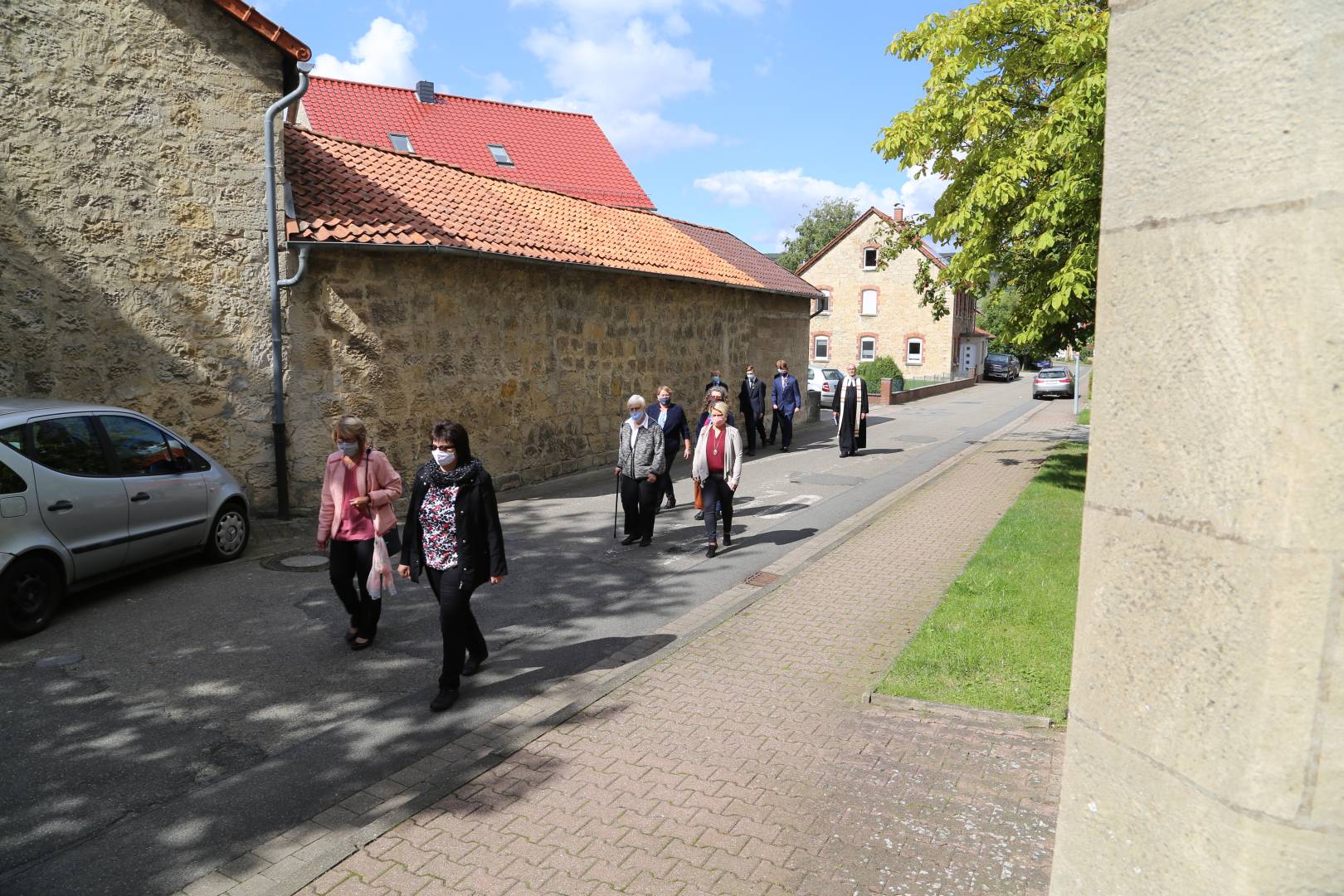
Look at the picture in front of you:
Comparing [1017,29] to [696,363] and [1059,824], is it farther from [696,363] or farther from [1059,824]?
[1059,824]

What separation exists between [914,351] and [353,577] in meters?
49.9

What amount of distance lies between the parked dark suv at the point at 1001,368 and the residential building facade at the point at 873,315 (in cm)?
330

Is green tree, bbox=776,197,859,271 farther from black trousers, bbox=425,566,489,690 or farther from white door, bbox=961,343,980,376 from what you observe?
black trousers, bbox=425,566,489,690

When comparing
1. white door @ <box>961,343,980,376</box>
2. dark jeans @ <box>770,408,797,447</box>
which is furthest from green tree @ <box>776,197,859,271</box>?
dark jeans @ <box>770,408,797,447</box>

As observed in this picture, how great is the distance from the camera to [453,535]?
5.53 metres

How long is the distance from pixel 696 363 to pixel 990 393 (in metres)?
29.5

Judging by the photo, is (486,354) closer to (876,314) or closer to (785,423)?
(785,423)

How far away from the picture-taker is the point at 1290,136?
2037 mm

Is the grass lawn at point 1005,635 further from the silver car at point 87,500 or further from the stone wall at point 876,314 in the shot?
the stone wall at point 876,314

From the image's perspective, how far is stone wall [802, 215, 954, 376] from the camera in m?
52.0

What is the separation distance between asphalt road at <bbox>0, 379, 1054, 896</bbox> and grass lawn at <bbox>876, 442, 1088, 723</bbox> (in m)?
2.12

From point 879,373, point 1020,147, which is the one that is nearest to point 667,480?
point 1020,147

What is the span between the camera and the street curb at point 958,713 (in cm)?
516

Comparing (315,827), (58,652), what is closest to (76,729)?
(58,652)
